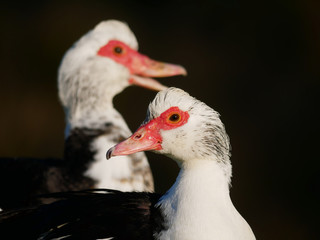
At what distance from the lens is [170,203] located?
3.68 m

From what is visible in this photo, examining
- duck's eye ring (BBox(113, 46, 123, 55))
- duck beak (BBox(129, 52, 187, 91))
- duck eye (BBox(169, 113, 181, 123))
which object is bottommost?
duck eye (BBox(169, 113, 181, 123))

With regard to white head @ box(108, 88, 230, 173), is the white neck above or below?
below

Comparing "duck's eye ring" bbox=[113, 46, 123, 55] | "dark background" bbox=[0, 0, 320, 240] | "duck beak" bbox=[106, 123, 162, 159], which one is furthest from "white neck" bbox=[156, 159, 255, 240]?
"dark background" bbox=[0, 0, 320, 240]

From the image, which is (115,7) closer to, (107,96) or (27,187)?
(107,96)

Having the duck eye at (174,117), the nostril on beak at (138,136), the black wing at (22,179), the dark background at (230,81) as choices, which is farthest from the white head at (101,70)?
the dark background at (230,81)

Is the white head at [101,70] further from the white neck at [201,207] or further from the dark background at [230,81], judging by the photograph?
the dark background at [230,81]

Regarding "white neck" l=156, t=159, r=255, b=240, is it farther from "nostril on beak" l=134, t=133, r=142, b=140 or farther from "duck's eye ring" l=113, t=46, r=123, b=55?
"duck's eye ring" l=113, t=46, r=123, b=55

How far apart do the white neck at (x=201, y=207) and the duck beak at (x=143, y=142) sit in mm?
211

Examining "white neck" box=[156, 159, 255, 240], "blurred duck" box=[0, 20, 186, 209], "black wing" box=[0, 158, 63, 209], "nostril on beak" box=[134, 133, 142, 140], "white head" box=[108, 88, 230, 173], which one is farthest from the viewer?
"blurred duck" box=[0, 20, 186, 209]

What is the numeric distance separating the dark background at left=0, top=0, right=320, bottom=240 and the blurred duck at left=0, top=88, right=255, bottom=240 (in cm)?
441

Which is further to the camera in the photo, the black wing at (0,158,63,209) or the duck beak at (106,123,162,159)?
the black wing at (0,158,63,209)

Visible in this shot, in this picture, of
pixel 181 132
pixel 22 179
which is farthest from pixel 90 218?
pixel 22 179

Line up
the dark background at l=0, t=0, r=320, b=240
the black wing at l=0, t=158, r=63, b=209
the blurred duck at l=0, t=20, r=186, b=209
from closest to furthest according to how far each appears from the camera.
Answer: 1. the black wing at l=0, t=158, r=63, b=209
2. the blurred duck at l=0, t=20, r=186, b=209
3. the dark background at l=0, t=0, r=320, b=240

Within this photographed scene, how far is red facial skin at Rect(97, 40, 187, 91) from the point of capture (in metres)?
5.71
